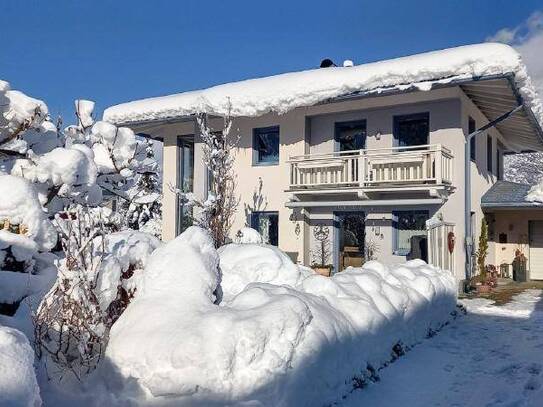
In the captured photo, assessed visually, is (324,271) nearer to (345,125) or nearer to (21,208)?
(345,125)

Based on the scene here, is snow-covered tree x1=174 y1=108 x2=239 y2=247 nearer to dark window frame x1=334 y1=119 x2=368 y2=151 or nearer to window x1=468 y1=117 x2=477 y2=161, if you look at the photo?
dark window frame x1=334 y1=119 x2=368 y2=151

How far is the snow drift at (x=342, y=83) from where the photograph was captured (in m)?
11.6

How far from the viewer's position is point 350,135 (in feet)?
50.3

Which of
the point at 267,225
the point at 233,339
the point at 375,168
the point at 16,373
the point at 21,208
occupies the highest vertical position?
the point at 375,168

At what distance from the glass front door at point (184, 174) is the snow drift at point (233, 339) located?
43.1ft

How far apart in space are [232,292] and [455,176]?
9214 millimetres

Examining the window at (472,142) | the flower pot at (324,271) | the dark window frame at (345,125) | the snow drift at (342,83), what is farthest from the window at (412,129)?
the flower pot at (324,271)

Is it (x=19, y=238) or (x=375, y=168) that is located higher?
(x=375, y=168)

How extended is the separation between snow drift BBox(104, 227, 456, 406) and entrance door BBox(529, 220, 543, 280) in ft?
44.8

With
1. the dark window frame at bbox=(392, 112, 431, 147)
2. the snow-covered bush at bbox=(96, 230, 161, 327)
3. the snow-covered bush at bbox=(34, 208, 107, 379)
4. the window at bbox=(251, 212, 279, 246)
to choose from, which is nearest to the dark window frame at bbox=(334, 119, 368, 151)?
the dark window frame at bbox=(392, 112, 431, 147)

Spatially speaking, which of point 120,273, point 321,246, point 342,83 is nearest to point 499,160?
point 321,246

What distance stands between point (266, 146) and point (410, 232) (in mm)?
5891

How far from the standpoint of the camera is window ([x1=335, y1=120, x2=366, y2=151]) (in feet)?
49.5

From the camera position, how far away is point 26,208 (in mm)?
4688
